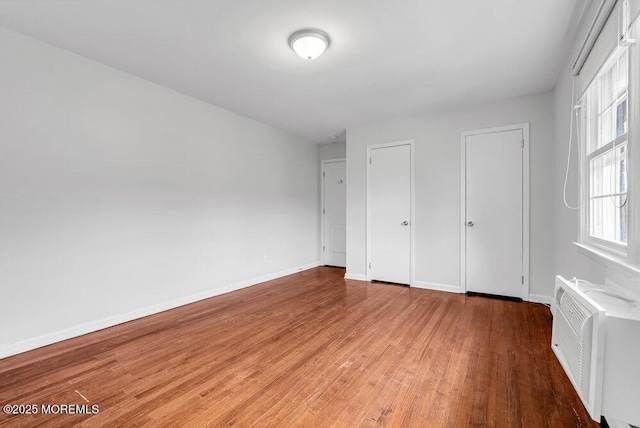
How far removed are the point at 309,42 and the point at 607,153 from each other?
2.25 metres

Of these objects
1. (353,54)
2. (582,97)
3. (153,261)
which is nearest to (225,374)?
(153,261)

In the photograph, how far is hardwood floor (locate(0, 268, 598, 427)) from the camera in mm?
1628

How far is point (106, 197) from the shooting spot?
115 inches

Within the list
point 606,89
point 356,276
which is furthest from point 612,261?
point 356,276

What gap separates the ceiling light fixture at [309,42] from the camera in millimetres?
2326

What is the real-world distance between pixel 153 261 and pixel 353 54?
3057 millimetres

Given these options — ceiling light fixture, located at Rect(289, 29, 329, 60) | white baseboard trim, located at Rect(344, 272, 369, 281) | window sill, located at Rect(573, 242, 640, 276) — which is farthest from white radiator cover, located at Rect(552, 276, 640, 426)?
white baseboard trim, located at Rect(344, 272, 369, 281)

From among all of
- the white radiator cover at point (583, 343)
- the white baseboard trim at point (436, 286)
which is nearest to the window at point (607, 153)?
the white radiator cover at point (583, 343)

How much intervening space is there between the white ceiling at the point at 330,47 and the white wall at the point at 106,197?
12.5 inches

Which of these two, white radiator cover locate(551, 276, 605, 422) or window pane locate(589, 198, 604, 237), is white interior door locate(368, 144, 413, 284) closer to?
window pane locate(589, 198, 604, 237)

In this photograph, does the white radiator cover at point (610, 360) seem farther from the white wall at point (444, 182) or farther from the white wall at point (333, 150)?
the white wall at point (333, 150)

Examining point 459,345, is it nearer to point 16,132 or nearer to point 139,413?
point 139,413

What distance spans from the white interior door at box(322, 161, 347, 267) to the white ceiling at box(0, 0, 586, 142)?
233 cm

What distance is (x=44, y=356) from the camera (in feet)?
7.60
